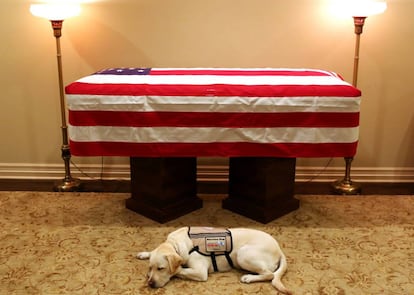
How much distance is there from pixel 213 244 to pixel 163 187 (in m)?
0.60

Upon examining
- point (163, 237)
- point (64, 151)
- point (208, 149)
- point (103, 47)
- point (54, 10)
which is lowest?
point (163, 237)

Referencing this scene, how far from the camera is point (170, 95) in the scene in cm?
243

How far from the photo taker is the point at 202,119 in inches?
96.3

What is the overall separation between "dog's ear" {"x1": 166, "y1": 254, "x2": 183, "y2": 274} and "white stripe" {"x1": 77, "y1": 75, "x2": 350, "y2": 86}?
89 centimetres

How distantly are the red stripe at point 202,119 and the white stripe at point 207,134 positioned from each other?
2 cm

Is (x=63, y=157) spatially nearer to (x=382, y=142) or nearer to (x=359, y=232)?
(x=359, y=232)

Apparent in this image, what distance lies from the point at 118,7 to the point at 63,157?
1038 millimetres

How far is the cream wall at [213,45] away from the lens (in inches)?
126

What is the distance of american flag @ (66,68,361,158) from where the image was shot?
7.99ft

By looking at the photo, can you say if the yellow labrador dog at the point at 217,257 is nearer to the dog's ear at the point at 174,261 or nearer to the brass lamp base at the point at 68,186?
the dog's ear at the point at 174,261

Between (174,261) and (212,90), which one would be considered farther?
(212,90)

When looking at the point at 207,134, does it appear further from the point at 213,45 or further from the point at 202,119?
the point at 213,45

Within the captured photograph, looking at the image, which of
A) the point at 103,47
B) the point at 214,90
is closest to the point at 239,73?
the point at 214,90

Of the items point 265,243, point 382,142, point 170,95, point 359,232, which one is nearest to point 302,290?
Answer: point 265,243
